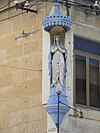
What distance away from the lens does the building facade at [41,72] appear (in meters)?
17.7

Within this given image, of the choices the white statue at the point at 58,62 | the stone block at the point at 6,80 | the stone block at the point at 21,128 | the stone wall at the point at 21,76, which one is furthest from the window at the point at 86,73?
the stone block at the point at 6,80

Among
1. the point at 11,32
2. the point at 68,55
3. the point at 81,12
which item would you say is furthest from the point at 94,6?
the point at 11,32

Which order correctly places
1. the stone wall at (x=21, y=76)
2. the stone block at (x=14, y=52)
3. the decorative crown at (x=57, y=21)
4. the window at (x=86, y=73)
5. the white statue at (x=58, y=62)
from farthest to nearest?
1. the stone block at (x=14, y=52)
2. the window at (x=86, y=73)
3. the stone wall at (x=21, y=76)
4. the decorative crown at (x=57, y=21)
5. the white statue at (x=58, y=62)

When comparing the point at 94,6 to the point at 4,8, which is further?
the point at 4,8

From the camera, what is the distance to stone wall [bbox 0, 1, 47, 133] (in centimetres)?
1795

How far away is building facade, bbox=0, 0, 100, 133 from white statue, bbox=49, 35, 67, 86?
25 cm

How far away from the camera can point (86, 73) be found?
60.9 ft

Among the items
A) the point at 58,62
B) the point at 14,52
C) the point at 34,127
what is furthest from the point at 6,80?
the point at 58,62

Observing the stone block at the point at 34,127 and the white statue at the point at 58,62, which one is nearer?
the white statue at the point at 58,62

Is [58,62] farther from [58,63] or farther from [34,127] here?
[34,127]

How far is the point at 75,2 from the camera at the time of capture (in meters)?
18.5

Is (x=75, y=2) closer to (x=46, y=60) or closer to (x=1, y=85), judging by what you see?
(x=46, y=60)

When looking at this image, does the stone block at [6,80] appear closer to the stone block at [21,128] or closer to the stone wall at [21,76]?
the stone wall at [21,76]

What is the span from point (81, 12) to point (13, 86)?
3.48m
